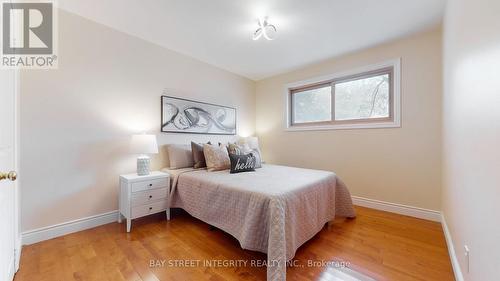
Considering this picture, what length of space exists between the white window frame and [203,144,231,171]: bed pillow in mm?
1601

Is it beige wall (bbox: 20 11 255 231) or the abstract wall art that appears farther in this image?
the abstract wall art

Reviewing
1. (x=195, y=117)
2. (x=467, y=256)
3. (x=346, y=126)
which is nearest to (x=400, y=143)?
(x=346, y=126)

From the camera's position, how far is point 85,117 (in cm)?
212

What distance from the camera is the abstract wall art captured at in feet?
9.19

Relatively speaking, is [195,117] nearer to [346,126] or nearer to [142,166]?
[142,166]

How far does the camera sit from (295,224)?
1533 millimetres

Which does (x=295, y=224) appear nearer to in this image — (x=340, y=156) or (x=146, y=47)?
(x=340, y=156)

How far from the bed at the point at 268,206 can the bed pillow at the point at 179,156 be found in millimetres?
314

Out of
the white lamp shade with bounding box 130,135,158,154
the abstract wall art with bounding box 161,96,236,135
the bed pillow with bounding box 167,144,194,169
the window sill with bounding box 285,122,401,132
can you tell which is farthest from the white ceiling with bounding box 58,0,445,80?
the bed pillow with bounding box 167,144,194,169

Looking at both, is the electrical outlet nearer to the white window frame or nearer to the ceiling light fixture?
the white window frame

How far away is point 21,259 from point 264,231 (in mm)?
2007

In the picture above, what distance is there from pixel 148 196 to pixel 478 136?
2.73 meters

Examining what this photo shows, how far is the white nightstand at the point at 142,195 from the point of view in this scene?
208 cm

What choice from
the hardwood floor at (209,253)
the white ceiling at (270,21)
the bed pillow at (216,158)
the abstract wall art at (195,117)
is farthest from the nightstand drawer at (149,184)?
the white ceiling at (270,21)
